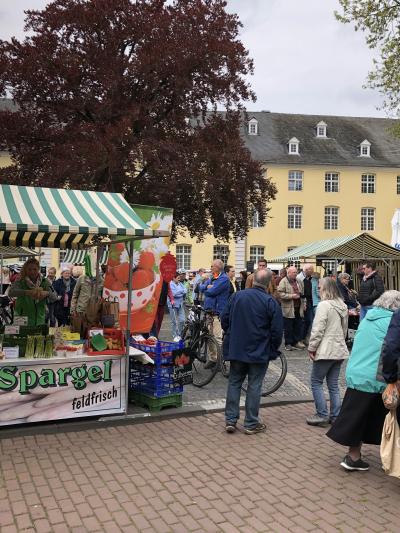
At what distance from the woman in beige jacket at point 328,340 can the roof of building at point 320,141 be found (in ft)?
128

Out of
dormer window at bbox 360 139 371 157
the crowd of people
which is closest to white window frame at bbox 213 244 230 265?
dormer window at bbox 360 139 371 157

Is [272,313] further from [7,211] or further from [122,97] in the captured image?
[122,97]

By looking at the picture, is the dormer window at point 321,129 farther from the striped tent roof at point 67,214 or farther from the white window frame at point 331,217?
the striped tent roof at point 67,214

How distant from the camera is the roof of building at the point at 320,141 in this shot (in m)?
45.5

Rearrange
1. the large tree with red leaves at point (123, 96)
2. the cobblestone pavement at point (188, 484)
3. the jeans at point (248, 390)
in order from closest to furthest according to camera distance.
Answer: the cobblestone pavement at point (188, 484) < the jeans at point (248, 390) < the large tree with red leaves at point (123, 96)

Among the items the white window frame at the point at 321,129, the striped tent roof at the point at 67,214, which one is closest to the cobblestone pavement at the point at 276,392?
the striped tent roof at the point at 67,214

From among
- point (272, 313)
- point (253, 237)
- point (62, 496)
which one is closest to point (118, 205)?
point (272, 313)

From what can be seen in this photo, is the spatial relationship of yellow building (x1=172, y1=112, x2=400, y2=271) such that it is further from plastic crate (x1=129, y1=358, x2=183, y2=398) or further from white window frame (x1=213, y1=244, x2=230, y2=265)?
plastic crate (x1=129, y1=358, x2=183, y2=398)

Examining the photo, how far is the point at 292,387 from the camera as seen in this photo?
8398 mm

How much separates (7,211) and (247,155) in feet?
52.7

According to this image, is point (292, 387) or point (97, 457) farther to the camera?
point (292, 387)

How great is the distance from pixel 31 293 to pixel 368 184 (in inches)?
1694

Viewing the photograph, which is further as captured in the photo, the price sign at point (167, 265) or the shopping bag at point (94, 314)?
the price sign at point (167, 265)

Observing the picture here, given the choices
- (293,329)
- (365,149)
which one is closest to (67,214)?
(293,329)
